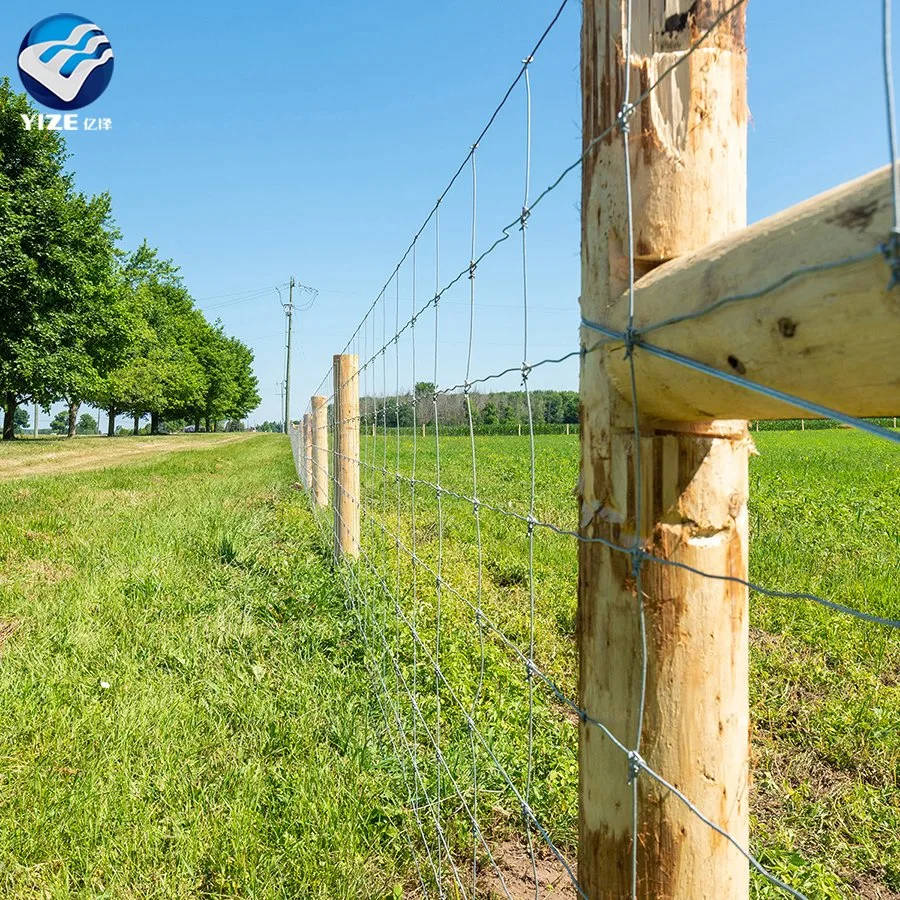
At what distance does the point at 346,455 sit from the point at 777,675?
3.17 meters

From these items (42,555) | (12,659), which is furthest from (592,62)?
(42,555)

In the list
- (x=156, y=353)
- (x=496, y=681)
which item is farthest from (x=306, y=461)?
(x=156, y=353)

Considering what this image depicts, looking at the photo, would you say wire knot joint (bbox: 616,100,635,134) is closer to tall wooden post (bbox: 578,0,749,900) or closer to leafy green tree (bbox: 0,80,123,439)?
tall wooden post (bbox: 578,0,749,900)

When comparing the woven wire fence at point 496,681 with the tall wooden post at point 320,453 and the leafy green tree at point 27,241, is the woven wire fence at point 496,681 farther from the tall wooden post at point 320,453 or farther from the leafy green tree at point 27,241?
the leafy green tree at point 27,241

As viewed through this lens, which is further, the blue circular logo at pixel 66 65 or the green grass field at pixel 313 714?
the blue circular logo at pixel 66 65

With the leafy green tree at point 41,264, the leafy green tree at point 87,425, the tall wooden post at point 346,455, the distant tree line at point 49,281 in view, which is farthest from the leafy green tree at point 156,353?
the leafy green tree at point 87,425

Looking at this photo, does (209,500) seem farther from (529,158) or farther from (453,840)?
(529,158)

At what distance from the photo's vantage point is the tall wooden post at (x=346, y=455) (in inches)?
204

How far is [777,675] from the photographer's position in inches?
140

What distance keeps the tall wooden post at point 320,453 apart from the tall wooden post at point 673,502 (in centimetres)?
702

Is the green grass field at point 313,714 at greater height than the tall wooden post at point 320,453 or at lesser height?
lesser

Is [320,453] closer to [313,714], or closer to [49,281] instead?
[313,714]

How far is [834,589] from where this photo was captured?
459 centimetres

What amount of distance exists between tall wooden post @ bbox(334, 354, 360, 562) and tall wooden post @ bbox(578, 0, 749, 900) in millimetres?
4089
